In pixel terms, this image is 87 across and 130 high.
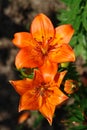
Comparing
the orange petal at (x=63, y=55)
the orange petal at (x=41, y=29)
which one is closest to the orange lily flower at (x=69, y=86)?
the orange petal at (x=63, y=55)

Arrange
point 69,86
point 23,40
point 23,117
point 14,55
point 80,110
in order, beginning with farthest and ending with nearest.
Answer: point 14,55 → point 23,117 → point 80,110 → point 23,40 → point 69,86

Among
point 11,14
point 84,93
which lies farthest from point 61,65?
point 11,14

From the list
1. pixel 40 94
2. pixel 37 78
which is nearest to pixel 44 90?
pixel 40 94

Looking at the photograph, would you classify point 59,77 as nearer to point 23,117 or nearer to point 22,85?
point 22,85

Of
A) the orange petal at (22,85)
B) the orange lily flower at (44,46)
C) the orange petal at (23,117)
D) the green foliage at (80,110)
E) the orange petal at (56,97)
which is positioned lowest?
the orange petal at (23,117)

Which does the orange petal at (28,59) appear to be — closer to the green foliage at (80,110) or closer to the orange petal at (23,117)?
the green foliage at (80,110)

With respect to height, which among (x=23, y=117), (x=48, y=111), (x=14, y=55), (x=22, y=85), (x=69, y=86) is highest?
(x=22, y=85)

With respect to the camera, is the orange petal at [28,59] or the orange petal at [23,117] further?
the orange petal at [23,117]

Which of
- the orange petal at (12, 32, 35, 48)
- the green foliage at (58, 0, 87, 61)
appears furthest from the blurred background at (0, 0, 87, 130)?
the orange petal at (12, 32, 35, 48)
